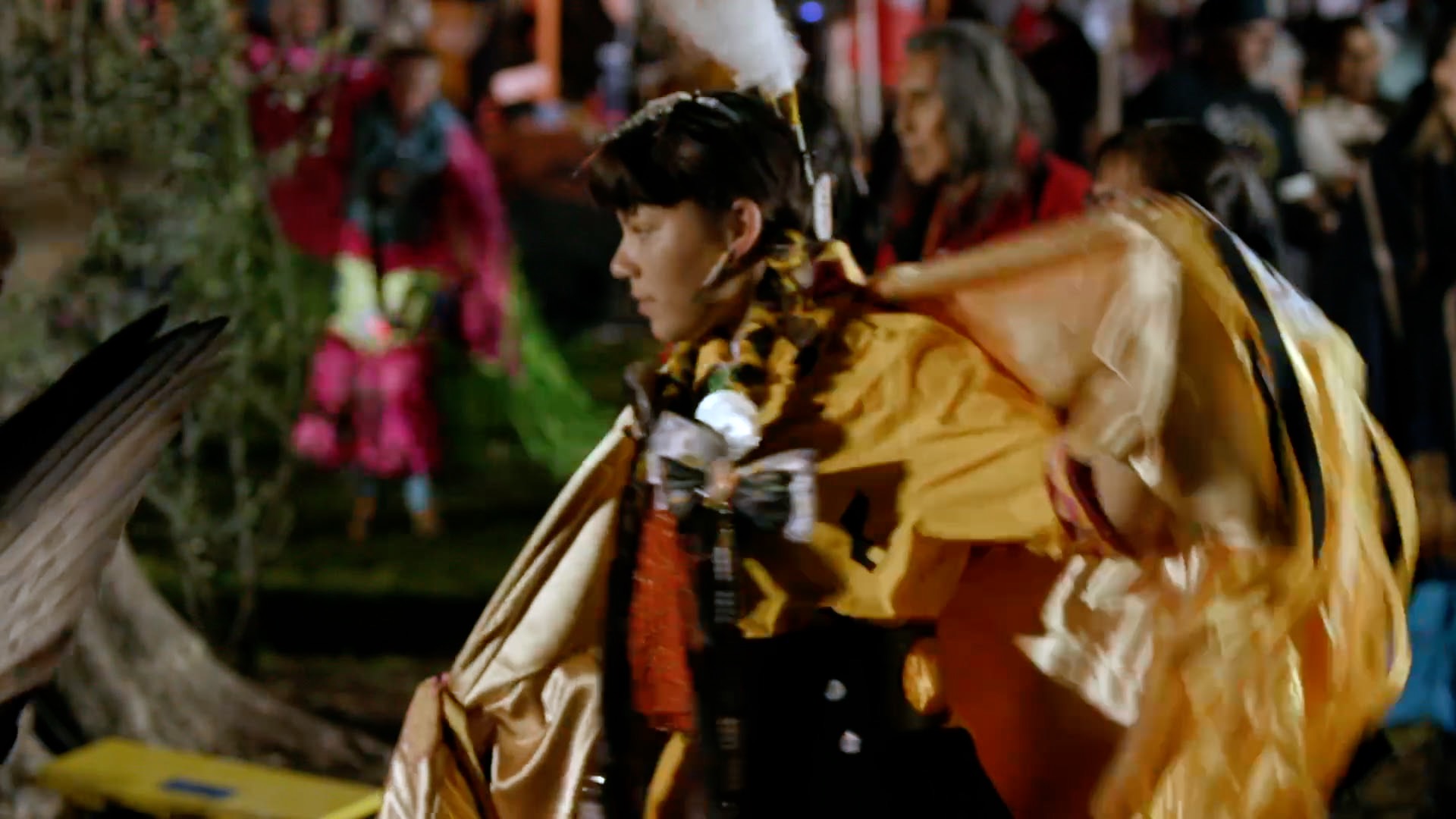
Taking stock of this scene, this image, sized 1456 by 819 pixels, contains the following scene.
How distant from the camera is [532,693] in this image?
4.63ft

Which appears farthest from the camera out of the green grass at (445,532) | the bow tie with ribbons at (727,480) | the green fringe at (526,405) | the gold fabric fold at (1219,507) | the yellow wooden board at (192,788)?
the green fringe at (526,405)

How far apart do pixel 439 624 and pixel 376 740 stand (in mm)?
542

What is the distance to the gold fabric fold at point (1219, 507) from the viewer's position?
100 centimetres

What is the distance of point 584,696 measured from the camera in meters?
1.39

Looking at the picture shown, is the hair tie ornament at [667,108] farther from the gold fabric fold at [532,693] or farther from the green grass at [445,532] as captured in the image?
the green grass at [445,532]

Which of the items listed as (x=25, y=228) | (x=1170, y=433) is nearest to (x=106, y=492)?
(x=25, y=228)

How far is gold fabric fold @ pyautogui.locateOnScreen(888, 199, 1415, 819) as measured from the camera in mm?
998

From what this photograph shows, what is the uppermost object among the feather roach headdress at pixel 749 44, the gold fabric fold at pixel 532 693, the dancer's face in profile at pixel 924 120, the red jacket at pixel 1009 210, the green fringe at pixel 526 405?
the feather roach headdress at pixel 749 44

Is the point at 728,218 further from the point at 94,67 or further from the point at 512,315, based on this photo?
the point at 512,315

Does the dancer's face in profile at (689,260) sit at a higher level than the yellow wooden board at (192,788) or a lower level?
higher

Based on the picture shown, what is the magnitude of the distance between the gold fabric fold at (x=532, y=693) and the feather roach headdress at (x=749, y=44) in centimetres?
37

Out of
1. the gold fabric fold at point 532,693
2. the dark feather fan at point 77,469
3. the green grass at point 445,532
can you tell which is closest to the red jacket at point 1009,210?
the gold fabric fold at point 532,693

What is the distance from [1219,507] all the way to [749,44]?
691 mm

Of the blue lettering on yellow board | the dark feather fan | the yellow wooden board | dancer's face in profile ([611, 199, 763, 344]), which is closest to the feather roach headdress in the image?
dancer's face in profile ([611, 199, 763, 344])
